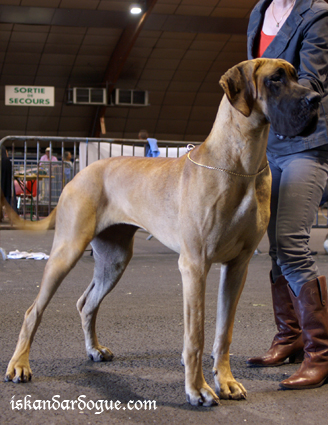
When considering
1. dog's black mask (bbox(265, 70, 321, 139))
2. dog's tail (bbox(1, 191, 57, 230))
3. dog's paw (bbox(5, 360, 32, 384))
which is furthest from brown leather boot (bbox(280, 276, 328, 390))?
dog's tail (bbox(1, 191, 57, 230))

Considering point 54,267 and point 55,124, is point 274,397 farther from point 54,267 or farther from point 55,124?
point 55,124

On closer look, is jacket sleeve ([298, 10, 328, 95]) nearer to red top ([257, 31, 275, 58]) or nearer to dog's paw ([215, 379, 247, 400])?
red top ([257, 31, 275, 58])

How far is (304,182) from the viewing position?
2340mm

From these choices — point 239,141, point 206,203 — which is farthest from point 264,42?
point 206,203

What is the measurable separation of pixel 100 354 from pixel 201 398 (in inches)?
30.9

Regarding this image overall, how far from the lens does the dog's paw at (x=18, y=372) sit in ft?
7.62

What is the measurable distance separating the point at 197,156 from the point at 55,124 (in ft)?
67.2

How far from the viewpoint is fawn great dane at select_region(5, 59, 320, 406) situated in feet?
6.35

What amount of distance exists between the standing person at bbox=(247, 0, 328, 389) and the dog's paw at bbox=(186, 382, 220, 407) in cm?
43

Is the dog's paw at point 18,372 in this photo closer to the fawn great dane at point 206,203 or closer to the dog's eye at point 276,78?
the fawn great dane at point 206,203

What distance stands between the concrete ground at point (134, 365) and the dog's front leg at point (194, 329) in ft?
0.20

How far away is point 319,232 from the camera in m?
9.62

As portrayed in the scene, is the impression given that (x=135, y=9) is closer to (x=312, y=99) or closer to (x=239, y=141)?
(x=239, y=141)

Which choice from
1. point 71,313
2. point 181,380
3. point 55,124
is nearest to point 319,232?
point 71,313
